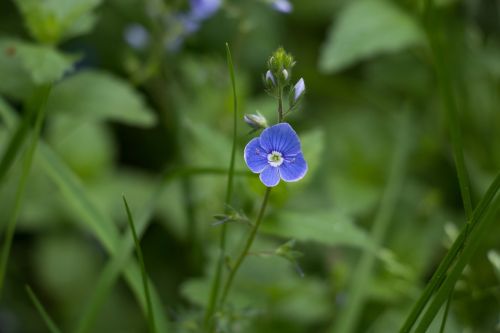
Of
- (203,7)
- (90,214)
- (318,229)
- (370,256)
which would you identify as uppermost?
(203,7)

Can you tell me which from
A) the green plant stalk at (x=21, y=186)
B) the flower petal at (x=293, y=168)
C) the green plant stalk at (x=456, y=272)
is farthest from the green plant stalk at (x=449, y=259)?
the green plant stalk at (x=21, y=186)

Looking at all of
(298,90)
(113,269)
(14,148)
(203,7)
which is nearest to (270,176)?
(298,90)

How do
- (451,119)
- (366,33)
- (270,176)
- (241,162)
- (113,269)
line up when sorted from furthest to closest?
1. (366,33)
2. (241,162)
3. (113,269)
4. (451,119)
5. (270,176)

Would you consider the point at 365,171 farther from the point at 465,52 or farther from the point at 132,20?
the point at 132,20

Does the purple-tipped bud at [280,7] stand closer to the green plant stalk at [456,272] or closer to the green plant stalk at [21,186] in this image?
the green plant stalk at [21,186]

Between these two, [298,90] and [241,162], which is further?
[241,162]

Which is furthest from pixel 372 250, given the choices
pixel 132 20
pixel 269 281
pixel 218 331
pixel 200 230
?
pixel 132 20

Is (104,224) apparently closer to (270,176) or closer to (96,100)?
(96,100)
